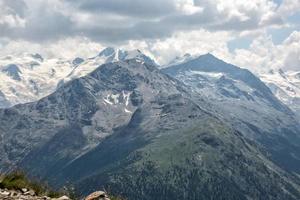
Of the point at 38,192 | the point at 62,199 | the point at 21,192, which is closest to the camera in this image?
the point at 62,199

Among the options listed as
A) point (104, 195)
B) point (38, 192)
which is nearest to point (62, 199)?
point (104, 195)

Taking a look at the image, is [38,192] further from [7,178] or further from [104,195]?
[104,195]

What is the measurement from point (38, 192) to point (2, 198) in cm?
1216

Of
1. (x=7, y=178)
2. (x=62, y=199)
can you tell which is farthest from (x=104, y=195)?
(x=7, y=178)

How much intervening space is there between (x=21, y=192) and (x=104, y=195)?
8315 millimetres

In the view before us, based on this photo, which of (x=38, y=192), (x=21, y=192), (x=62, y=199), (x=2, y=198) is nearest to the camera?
(x=2, y=198)

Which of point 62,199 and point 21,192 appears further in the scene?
point 21,192

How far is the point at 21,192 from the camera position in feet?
170

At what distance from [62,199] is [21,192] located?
5.95 meters

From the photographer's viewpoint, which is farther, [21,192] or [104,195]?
[21,192]

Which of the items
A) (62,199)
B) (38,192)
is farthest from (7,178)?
(62,199)

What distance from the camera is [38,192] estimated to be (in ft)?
186

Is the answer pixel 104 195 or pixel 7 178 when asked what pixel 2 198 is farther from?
pixel 7 178

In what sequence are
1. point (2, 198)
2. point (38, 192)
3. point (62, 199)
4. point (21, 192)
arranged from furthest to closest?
point (38, 192) < point (21, 192) < point (62, 199) < point (2, 198)
